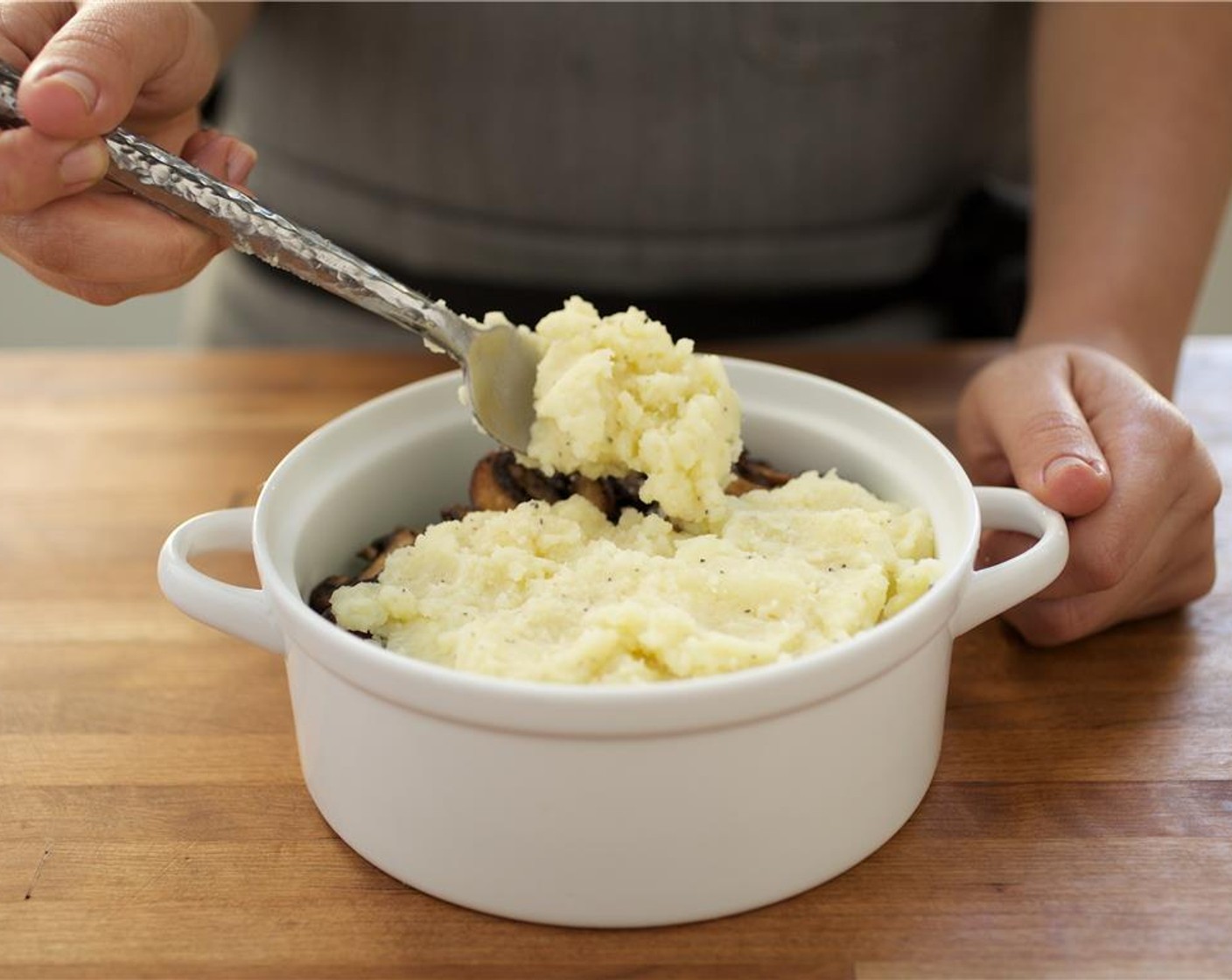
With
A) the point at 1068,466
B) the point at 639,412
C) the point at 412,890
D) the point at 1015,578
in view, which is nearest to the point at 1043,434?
the point at 1068,466

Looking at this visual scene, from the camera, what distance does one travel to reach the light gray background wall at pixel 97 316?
3.04 m

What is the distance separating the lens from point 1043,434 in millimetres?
1088

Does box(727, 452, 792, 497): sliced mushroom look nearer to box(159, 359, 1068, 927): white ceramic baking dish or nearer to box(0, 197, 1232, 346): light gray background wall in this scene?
box(159, 359, 1068, 927): white ceramic baking dish

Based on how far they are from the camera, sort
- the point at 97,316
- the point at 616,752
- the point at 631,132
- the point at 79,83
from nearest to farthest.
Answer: the point at 616,752, the point at 79,83, the point at 631,132, the point at 97,316

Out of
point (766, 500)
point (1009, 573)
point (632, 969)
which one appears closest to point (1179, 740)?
point (1009, 573)

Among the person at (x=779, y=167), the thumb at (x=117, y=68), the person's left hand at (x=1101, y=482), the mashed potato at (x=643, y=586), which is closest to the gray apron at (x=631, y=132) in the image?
the person at (x=779, y=167)

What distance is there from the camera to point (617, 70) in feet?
5.07

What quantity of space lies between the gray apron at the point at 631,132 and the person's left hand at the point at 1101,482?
20.2 inches

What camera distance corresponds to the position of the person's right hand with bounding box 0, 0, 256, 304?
0.90 metres

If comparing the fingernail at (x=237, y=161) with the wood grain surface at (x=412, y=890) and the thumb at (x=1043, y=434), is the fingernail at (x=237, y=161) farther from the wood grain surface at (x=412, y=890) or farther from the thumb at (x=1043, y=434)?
the thumb at (x=1043, y=434)

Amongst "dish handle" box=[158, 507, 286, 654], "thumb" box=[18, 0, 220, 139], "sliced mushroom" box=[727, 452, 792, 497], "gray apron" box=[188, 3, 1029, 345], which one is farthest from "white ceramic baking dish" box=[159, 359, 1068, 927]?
"gray apron" box=[188, 3, 1029, 345]

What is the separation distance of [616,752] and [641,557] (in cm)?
21

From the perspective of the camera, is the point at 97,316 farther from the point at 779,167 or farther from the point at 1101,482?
the point at 1101,482

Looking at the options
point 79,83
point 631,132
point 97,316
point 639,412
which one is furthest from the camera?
point 97,316
